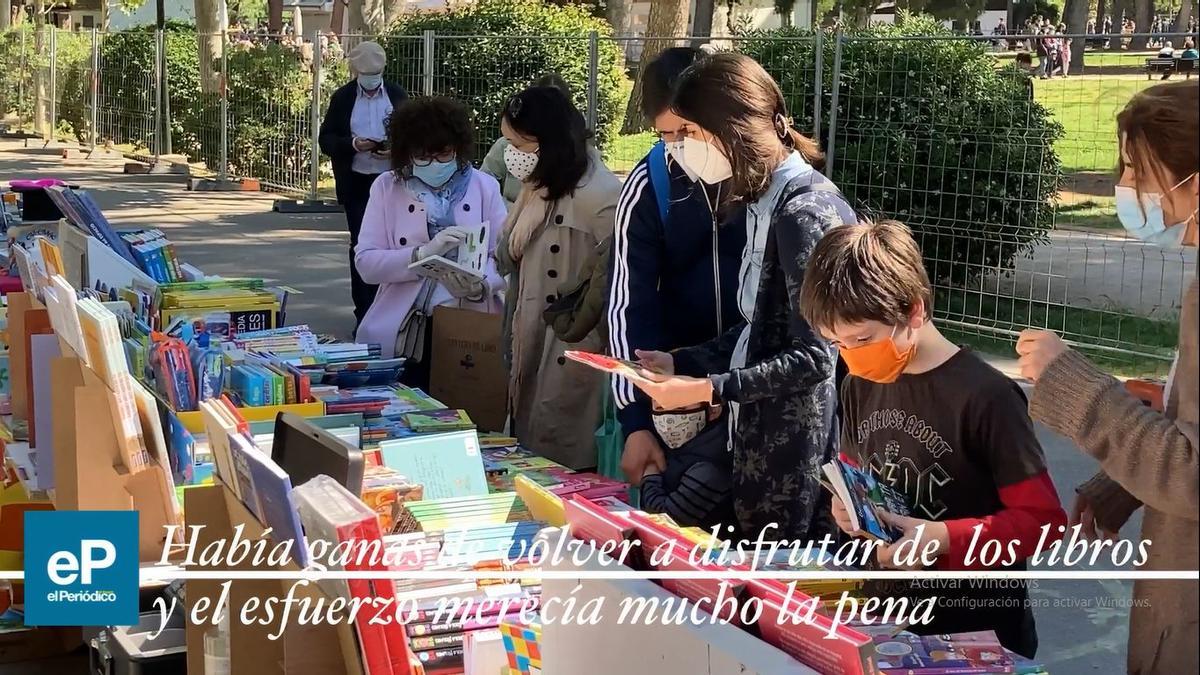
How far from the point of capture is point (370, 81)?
32.2 ft

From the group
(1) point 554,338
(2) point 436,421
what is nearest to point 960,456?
(2) point 436,421

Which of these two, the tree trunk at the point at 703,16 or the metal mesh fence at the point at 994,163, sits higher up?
the tree trunk at the point at 703,16

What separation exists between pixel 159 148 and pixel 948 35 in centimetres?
1508

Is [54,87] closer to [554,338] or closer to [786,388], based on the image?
→ [554,338]

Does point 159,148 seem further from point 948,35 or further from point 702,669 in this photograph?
point 702,669

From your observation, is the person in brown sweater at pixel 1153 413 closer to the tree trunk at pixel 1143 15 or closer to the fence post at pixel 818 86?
the fence post at pixel 818 86

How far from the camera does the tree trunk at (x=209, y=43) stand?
66.6 feet

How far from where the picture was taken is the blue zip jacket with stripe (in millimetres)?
3805

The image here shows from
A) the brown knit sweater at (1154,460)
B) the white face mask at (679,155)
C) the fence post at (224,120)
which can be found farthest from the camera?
the fence post at (224,120)

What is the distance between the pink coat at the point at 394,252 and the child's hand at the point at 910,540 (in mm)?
3341

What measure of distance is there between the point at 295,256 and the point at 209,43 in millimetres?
→ 8672

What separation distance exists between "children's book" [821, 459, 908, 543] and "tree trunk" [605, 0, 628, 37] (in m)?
23.5

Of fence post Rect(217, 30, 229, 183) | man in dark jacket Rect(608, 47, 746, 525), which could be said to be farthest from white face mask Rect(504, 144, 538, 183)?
fence post Rect(217, 30, 229, 183)

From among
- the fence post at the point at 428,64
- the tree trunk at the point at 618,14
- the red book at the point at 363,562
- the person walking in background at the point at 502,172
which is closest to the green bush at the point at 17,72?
the tree trunk at the point at 618,14
